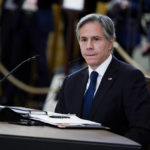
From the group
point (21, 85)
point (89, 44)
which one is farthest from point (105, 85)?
point (21, 85)

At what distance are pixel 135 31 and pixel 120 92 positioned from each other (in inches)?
142

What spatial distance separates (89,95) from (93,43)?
1.04ft

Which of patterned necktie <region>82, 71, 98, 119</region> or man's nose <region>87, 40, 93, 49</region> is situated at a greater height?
man's nose <region>87, 40, 93, 49</region>

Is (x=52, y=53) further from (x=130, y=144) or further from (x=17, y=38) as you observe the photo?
(x=130, y=144)

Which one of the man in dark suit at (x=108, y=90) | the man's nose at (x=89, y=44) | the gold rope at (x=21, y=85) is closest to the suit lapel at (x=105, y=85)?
the man in dark suit at (x=108, y=90)

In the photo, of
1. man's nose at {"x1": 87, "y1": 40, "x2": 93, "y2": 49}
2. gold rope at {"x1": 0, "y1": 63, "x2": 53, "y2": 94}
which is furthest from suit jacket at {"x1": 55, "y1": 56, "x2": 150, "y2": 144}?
gold rope at {"x1": 0, "y1": 63, "x2": 53, "y2": 94}

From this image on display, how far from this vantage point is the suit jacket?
2986mm

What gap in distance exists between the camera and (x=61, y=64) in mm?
8617

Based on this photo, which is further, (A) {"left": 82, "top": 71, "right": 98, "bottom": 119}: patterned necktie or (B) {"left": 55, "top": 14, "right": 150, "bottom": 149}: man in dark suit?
(A) {"left": 82, "top": 71, "right": 98, "bottom": 119}: patterned necktie

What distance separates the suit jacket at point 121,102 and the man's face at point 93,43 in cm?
10

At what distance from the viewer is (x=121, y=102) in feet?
10.4

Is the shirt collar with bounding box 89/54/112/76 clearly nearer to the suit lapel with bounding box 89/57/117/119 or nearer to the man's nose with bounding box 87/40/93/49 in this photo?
the suit lapel with bounding box 89/57/117/119

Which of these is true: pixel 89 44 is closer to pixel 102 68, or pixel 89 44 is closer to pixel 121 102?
pixel 102 68

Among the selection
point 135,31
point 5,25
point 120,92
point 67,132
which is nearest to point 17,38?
point 5,25
